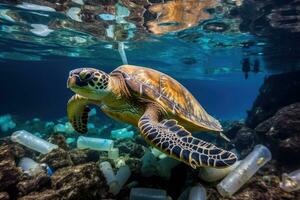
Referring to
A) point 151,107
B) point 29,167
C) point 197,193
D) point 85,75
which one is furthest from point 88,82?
point 197,193

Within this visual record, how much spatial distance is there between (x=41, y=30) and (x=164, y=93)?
563 inches

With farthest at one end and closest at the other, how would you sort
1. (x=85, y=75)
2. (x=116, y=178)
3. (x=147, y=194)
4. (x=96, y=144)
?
(x=96, y=144) → (x=116, y=178) → (x=85, y=75) → (x=147, y=194)

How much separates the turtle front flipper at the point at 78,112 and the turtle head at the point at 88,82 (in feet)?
2.63

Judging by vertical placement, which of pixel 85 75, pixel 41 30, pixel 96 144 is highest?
pixel 85 75

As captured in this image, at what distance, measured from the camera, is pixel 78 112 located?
213 inches

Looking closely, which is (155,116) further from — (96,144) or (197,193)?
(96,144)

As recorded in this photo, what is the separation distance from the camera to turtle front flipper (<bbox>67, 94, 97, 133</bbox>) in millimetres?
5125

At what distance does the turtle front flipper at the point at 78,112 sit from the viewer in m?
5.12

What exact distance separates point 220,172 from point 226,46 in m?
15.6

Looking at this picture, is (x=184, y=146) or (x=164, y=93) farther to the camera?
(x=164, y=93)

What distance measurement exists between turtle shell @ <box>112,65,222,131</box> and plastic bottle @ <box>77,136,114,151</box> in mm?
2026

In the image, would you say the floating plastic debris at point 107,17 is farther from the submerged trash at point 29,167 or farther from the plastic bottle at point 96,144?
the submerged trash at point 29,167

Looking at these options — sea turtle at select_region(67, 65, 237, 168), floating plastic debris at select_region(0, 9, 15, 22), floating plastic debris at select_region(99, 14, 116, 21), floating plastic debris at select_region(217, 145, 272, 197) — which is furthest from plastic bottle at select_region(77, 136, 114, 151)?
floating plastic debris at select_region(0, 9, 15, 22)

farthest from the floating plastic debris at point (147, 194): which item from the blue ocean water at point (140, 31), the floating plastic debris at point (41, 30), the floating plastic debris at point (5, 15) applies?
the floating plastic debris at point (41, 30)
